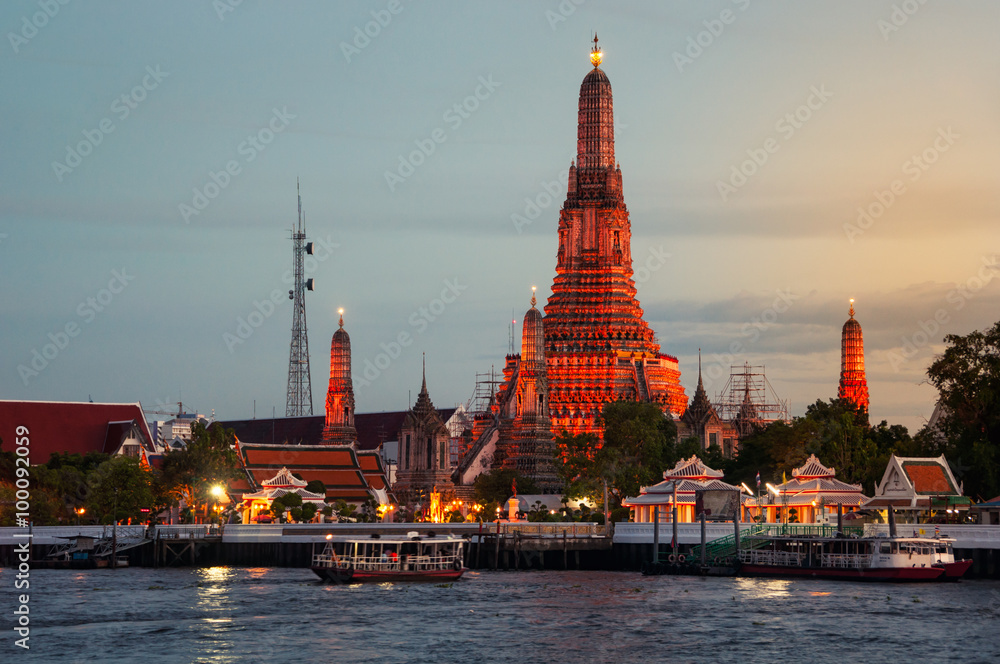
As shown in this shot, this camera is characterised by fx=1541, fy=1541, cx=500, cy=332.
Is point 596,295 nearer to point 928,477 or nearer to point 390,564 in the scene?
point 928,477

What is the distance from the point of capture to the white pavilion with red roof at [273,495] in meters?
103

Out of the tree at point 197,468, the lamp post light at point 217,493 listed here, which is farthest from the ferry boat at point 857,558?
the lamp post light at point 217,493

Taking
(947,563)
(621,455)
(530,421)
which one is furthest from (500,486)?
(947,563)

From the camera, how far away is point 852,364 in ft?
487

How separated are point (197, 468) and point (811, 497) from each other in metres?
38.8

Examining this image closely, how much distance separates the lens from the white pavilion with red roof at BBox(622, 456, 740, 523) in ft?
299

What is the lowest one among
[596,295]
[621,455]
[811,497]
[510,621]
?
[510,621]

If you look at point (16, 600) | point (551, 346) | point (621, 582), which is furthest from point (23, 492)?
point (551, 346)

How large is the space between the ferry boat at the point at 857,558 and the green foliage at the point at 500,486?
148ft

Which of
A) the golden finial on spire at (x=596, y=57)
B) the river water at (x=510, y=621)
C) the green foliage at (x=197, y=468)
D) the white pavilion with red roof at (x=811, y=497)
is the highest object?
the golden finial on spire at (x=596, y=57)

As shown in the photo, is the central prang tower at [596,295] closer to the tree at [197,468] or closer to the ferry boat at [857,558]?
the tree at [197,468]

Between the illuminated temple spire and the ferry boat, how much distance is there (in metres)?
71.5

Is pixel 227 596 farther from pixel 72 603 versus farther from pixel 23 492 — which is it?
pixel 23 492

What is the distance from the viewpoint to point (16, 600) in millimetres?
65625
